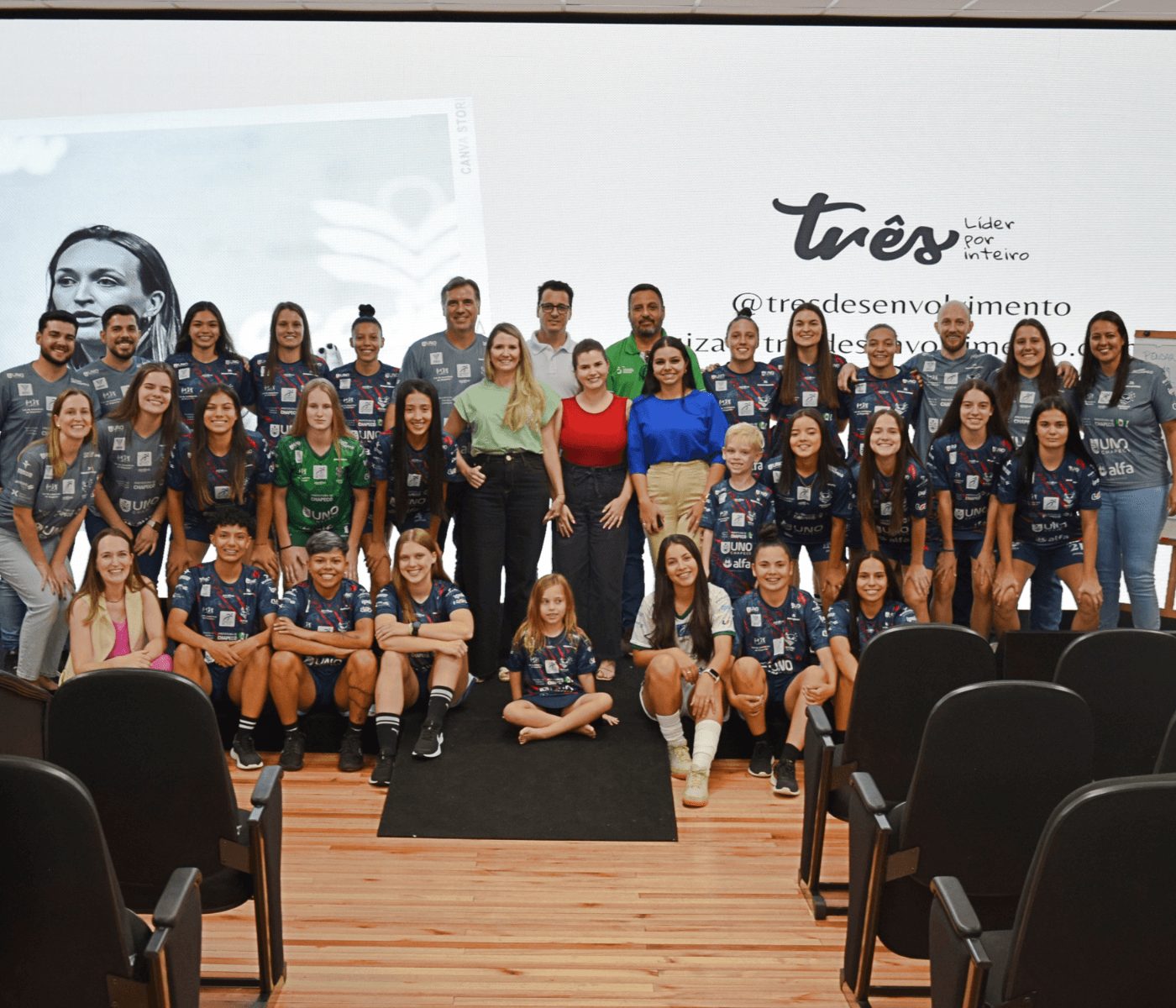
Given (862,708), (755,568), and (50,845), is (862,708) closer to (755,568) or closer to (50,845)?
(755,568)

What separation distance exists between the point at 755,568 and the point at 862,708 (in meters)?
1.43

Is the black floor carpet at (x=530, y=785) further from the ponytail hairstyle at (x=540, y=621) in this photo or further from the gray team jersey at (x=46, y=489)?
the gray team jersey at (x=46, y=489)

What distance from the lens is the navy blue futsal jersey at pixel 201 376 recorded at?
516 centimetres

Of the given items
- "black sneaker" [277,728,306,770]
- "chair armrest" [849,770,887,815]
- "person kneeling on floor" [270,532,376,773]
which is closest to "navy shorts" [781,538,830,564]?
"person kneeling on floor" [270,532,376,773]

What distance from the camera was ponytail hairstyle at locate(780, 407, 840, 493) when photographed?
4.79m

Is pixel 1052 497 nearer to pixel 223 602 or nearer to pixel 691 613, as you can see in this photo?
pixel 691 613

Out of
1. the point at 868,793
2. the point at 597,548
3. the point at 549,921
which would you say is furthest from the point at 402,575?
the point at 868,793

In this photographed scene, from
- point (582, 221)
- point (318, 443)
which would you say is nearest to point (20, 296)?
point (318, 443)

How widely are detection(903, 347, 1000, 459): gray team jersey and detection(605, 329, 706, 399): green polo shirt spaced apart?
100cm

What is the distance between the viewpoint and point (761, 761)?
4.42 metres

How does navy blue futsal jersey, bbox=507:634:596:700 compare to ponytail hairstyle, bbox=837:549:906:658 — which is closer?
ponytail hairstyle, bbox=837:549:906:658

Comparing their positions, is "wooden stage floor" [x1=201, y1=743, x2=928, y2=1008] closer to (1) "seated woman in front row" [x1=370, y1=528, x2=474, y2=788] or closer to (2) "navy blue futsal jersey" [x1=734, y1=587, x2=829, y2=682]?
(1) "seated woman in front row" [x1=370, y1=528, x2=474, y2=788]

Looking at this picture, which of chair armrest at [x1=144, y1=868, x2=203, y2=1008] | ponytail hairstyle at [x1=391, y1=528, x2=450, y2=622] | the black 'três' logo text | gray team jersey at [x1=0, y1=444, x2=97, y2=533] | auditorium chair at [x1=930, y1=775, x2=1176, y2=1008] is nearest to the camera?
auditorium chair at [x1=930, y1=775, x2=1176, y2=1008]

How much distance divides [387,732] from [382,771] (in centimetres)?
15
